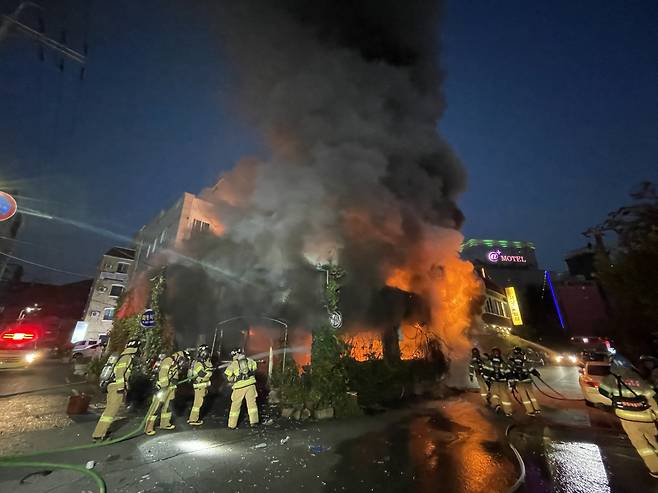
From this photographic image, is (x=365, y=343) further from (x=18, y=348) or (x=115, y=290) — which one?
(x=115, y=290)

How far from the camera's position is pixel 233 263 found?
46.5ft

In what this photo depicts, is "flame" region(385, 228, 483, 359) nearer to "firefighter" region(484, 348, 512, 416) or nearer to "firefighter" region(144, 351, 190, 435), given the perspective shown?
"firefighter" region(484, 348, 512, 416)

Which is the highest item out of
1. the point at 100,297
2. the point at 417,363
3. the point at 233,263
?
the point at 100,297

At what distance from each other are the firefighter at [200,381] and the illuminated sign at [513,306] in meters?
36.8

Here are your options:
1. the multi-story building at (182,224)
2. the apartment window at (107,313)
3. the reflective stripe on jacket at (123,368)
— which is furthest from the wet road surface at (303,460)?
the apartment window at (107,313)

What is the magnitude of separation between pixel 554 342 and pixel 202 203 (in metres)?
48.9

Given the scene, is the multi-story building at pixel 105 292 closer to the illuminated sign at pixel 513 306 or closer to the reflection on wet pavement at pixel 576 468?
the reflection on wet pavement at pixel 576 468

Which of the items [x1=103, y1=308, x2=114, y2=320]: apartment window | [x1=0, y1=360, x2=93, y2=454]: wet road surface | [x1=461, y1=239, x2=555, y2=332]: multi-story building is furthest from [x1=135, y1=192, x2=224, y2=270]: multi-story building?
[x1=461, y1=239, x2=555, y2=332]: multi-story building

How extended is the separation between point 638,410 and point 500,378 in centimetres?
412

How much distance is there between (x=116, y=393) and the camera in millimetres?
6414

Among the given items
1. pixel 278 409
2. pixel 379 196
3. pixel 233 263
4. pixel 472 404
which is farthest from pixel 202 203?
pixel 472 404

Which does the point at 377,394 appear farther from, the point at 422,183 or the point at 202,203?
the point at 202,203

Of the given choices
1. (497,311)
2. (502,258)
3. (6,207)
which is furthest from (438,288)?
(502,258)

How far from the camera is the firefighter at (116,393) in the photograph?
6.11 metres
